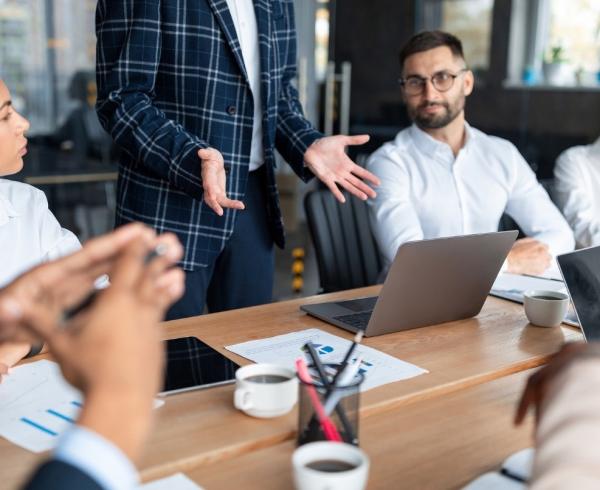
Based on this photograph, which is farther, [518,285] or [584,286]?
[518,285]

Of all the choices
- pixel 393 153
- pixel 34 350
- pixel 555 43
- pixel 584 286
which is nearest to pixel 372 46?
pixel 555 43

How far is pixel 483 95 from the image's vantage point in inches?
235

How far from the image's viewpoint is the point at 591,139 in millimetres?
5312

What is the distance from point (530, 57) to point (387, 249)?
3.97m

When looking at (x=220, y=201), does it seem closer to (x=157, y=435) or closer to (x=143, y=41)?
(x=143, y=41)

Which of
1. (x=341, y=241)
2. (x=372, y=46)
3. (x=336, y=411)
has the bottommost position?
(x=341, y=241)

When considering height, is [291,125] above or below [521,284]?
above

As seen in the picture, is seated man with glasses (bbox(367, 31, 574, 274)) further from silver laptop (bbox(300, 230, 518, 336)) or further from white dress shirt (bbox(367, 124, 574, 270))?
silver laptop (bbox(300, 230, 518, 336))

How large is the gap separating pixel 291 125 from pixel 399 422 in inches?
48.6

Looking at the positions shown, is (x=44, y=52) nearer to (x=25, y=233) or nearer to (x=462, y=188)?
(x=462, y=188)

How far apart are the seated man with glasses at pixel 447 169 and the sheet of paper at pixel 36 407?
147cm

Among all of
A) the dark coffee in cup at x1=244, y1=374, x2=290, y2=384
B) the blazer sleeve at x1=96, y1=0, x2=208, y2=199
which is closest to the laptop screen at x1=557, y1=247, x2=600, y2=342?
the dark coffee in cup at x1=244, y1=374, x2=290, y2=384

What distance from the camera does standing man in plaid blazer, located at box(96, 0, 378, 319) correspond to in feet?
6.64

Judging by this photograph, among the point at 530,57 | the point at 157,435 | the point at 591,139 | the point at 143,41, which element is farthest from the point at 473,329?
the point at 530,57
